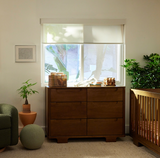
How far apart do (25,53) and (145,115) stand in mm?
2158

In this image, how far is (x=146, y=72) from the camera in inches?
148

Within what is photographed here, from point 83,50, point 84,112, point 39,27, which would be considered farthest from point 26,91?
point 83,50

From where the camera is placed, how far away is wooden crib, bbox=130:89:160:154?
261 centimetres

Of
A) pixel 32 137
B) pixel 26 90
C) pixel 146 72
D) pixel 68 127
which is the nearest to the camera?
pixel 32 137

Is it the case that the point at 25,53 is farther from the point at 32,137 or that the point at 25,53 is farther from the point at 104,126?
the point at 104,126

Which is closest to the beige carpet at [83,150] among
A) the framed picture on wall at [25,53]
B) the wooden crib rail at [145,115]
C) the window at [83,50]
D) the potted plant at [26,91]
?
the wooden crib rail at [145,115]

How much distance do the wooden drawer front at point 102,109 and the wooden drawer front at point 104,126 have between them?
0.08m

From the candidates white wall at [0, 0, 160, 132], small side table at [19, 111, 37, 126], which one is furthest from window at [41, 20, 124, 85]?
small side table at [19, 111, 37, 126]

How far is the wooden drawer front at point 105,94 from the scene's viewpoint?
3346 millimetres

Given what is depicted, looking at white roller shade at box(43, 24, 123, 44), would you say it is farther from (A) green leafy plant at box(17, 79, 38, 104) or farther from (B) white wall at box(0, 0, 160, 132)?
(A) green leafy plant at box(17, 79, 38, 104)

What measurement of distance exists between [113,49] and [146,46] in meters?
0.58

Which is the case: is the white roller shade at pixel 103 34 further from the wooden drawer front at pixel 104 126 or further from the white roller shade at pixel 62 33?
the wooden drawer front at pixel 104 126

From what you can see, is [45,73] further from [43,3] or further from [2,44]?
[43,3]

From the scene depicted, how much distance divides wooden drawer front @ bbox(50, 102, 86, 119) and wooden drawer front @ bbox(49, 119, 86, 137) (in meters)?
0.08
